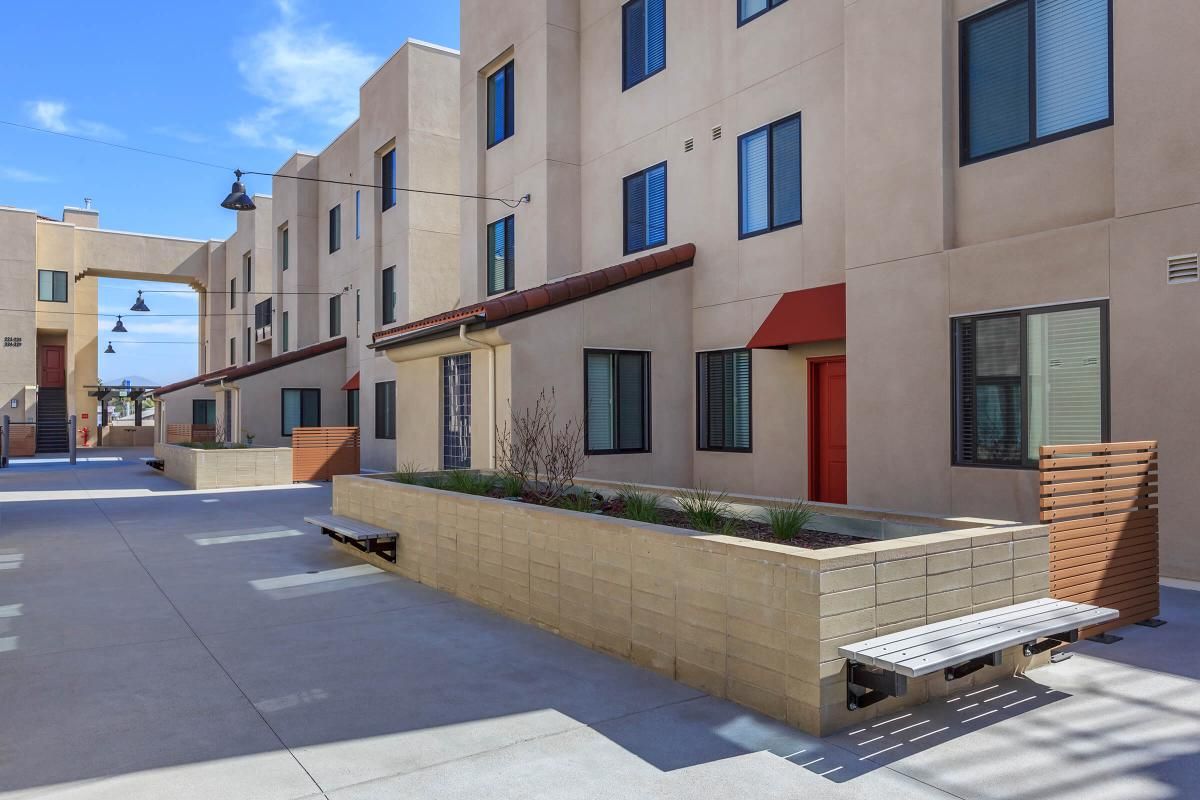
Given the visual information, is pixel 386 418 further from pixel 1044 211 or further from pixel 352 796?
pixel 352 796

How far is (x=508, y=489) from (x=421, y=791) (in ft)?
16.5

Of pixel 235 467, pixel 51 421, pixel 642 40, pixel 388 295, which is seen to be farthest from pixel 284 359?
pixel 51 421

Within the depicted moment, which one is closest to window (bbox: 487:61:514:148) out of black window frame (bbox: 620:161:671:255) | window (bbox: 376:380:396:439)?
black window frame (bbox: 620:161:671:255)

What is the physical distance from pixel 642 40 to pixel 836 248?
20.6 ft

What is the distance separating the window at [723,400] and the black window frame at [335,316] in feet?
57.2

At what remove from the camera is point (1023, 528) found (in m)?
5.45

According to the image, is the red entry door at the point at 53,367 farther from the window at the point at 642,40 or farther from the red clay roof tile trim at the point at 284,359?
the window at the point at 642,40

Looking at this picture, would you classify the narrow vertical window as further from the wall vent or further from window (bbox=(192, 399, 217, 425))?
window (bbox=(192, 399, 217, 425))

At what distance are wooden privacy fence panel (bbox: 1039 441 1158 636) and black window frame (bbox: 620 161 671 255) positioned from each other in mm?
9222

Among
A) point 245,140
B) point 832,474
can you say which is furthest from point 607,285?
point 245,140

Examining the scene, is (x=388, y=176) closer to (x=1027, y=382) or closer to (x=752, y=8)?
(x=752, y=8)

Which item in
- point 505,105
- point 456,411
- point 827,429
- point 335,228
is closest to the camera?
point 827,429

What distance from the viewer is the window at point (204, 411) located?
40406 mm

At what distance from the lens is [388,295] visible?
24750 millimetres
